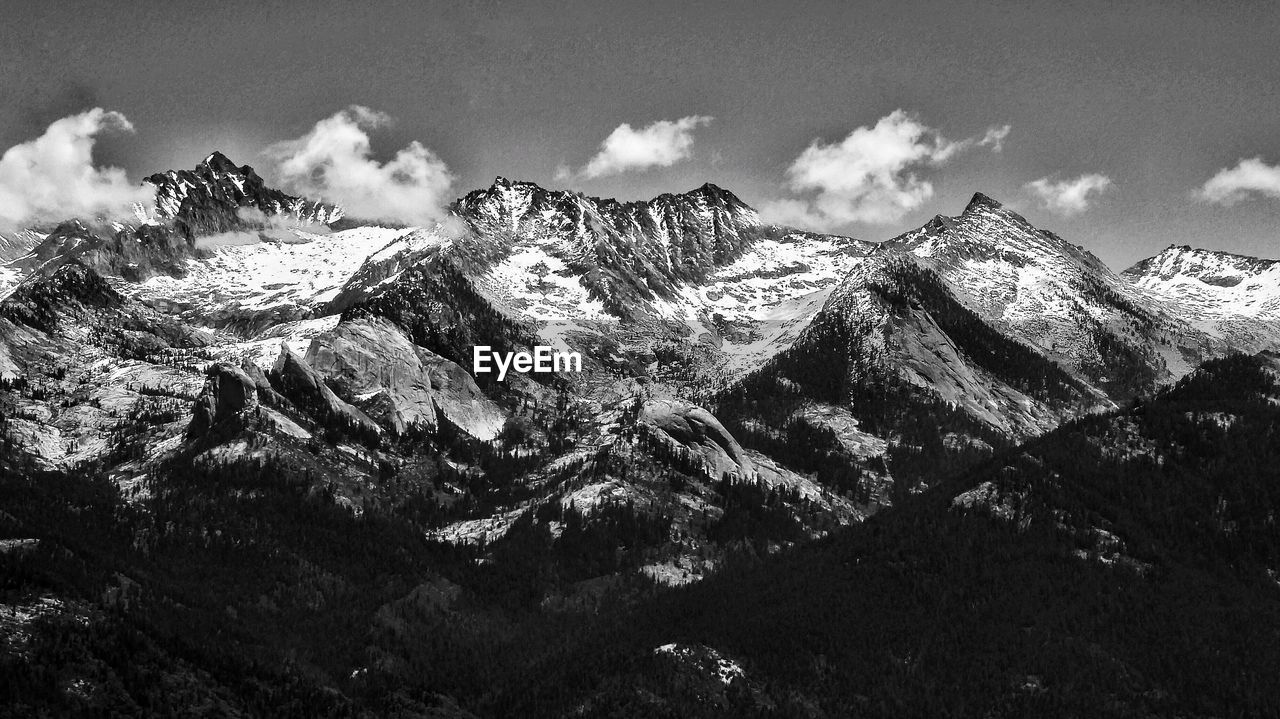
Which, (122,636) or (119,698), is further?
(122,636)

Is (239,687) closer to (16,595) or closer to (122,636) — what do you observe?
(122,636)

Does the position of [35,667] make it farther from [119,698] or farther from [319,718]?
[319,718]

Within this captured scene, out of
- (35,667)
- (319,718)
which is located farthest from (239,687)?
(35,667)

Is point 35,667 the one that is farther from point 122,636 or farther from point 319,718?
point 319,718

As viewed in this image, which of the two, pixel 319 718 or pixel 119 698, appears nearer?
pixel 119 698

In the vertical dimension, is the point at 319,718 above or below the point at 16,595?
below

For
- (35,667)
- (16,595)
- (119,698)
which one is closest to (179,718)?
(119,698)

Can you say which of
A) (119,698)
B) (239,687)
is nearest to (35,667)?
(119,698)
